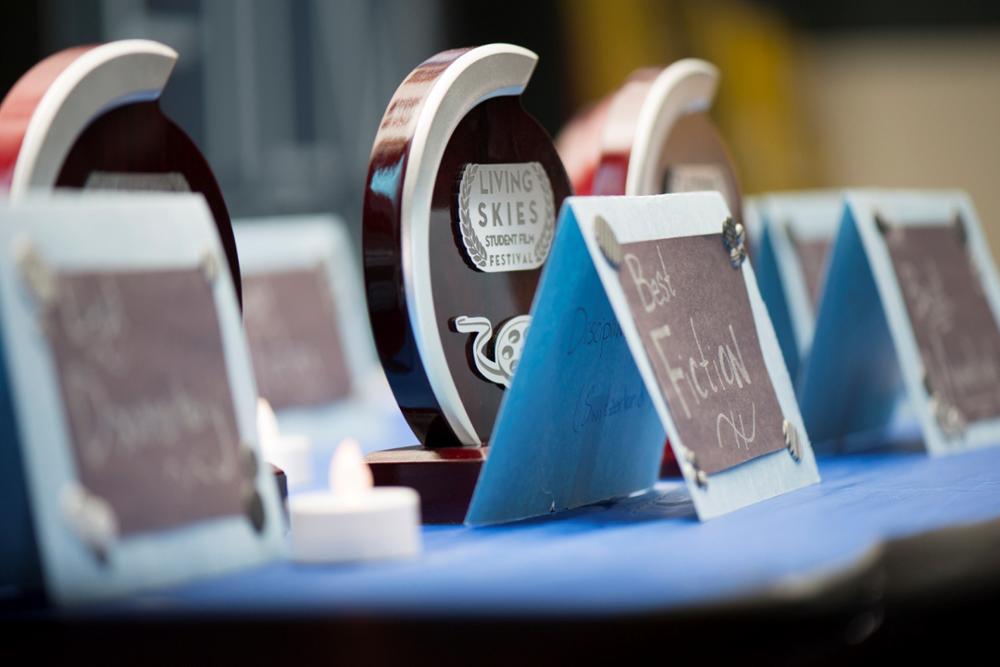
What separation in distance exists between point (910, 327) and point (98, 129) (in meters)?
1.00

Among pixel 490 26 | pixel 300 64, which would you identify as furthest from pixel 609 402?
pixel 490 26

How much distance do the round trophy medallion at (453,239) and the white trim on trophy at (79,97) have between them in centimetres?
24

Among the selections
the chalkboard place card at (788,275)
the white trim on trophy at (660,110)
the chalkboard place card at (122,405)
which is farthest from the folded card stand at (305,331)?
the chalkboard place card at (122,405)

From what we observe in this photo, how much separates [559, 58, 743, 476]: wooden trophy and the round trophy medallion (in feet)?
0.61

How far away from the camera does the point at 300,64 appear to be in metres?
4.46

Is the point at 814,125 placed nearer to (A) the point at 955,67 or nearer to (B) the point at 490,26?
(A) the point at 955,67

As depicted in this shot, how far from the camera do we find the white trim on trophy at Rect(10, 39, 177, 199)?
1225 mm

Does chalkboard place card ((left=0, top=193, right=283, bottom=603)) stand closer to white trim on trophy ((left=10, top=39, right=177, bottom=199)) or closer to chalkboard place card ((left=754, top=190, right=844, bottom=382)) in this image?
white trim on trophy ((left=10, top=39, right=177, bottom=199))

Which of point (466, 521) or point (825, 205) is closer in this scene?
point (466, 521)

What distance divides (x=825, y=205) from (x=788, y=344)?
346 millimetres

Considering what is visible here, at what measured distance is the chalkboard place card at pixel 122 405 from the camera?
1.00m

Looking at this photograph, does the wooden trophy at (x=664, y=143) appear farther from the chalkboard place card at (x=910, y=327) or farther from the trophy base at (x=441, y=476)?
the trophy base at (x=441, y=476)

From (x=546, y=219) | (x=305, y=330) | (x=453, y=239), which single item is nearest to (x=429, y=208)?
(x=453, y=239)

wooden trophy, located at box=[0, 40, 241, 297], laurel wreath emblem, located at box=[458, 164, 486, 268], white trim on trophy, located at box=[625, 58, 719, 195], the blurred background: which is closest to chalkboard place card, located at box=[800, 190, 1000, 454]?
white trim on trophy, located at box=[625, 58, 719, 195]
